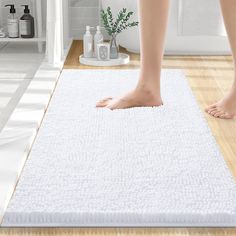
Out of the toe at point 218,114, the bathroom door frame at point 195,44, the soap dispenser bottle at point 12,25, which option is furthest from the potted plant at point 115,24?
the toe at point 218,114

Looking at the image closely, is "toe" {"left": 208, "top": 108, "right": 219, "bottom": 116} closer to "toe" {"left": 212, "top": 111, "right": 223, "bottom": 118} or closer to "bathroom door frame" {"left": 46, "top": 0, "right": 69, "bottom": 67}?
"toe" {"left": 212, "top": 111, "right": 223, "bottom": 118}

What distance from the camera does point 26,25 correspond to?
2.85 metres

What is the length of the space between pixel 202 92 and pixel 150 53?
37 cm

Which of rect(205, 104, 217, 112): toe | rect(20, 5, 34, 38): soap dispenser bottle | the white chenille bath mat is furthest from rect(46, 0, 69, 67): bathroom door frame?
rect(205, 104, 217, 112): toe

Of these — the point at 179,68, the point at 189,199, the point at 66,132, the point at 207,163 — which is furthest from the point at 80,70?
the point at 189,199

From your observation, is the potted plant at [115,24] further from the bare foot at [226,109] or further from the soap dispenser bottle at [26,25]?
the bare foot at [226,109]

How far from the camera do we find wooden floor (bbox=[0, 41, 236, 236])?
106 centimetres

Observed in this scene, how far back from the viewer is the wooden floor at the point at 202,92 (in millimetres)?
1059

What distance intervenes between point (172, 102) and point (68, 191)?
807 millimetres

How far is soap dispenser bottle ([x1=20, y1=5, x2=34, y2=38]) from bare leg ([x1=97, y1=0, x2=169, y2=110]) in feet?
3.92

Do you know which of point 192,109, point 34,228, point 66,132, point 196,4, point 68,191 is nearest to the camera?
point 34,228

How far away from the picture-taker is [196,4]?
2576 mm

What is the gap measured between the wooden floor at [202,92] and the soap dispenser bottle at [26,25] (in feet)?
0.78

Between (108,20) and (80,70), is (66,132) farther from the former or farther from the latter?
(108,20)
